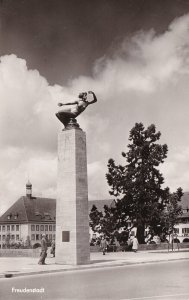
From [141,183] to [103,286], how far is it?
33694 mm

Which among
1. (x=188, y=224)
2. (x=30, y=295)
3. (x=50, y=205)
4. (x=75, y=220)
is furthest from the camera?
(x=50, y=205)

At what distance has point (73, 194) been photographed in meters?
24.2

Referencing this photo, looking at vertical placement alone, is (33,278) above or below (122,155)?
below

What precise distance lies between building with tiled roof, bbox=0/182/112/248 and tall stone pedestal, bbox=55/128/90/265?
8563 cm

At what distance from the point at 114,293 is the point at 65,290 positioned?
138 cm

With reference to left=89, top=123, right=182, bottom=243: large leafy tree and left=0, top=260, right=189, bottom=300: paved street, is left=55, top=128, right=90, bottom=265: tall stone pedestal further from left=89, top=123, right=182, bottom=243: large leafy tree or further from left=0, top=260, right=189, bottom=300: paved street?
left=89, top=123, right=182, bottom=243: large leafy tree

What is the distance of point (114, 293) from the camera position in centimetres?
1304

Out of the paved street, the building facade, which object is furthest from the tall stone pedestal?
the building facade

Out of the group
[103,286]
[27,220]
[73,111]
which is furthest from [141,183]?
[27,220]

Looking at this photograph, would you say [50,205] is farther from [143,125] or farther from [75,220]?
[75,220]

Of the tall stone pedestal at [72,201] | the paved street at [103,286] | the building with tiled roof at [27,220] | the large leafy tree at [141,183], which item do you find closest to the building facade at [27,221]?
the building with tiled roof at [27,220]

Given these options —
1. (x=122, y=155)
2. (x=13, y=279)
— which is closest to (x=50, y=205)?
(x=122, y=155)

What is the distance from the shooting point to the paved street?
40.9ft

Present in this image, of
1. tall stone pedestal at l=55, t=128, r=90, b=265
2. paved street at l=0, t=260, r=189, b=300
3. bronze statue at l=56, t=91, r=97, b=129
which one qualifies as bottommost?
paved street at l=0, t=260, r=189, b=300
